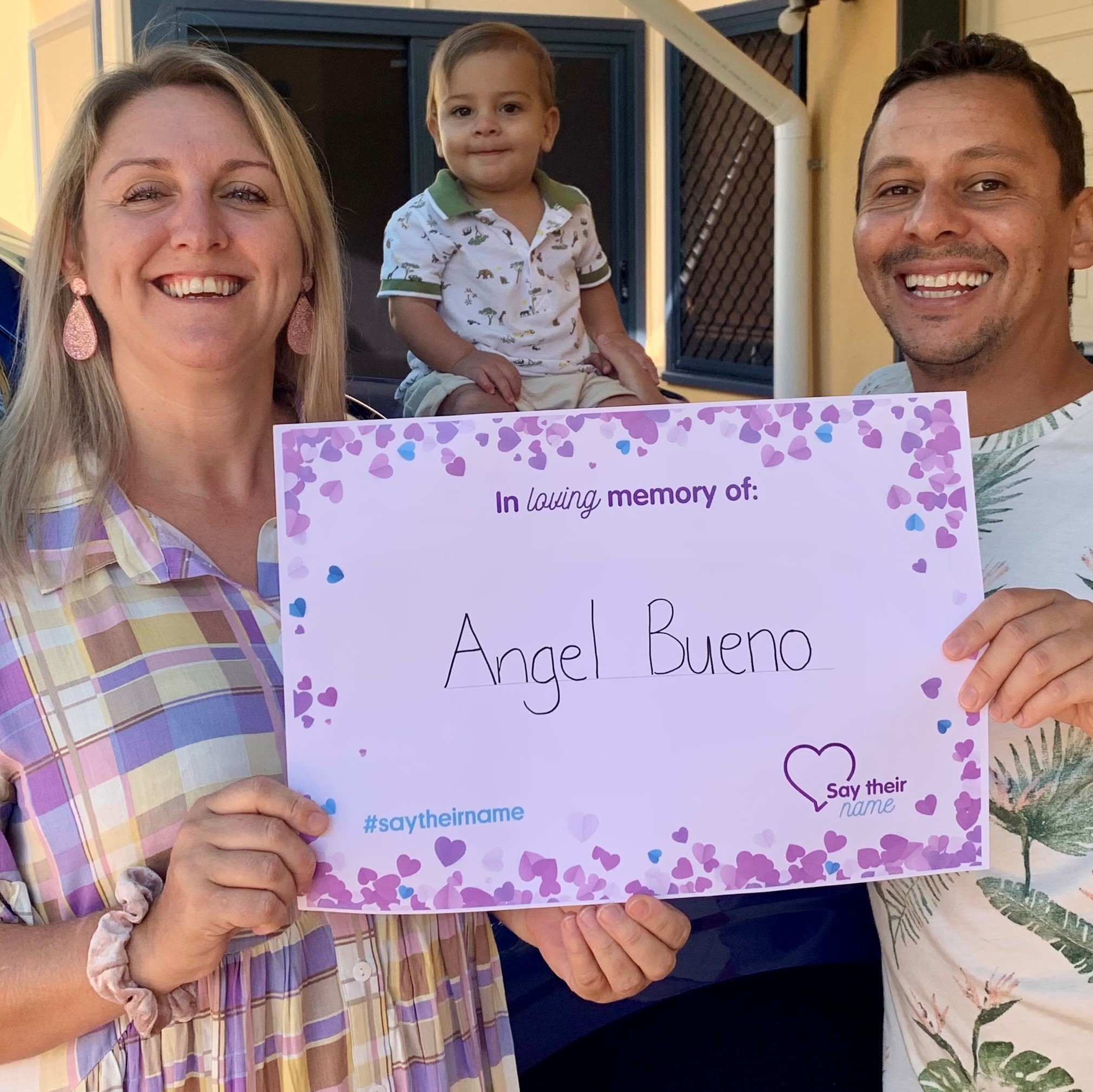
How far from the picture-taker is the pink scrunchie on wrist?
111 centimetres

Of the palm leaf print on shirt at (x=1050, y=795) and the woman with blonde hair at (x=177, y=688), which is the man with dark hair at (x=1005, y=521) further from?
the woman with blonde hair at (x=177, y=688)

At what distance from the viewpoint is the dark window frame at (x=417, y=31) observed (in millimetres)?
5832

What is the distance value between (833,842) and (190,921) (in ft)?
2.08

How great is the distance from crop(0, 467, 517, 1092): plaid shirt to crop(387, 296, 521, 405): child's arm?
116 cm

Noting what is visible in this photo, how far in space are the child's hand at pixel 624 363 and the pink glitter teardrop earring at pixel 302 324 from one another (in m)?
1.26

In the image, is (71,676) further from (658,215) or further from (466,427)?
(658,215)

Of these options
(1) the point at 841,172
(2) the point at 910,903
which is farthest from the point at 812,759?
(1) the point at 841,172

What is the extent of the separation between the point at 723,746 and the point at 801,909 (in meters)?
0.71

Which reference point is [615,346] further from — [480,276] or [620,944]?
[620,944]

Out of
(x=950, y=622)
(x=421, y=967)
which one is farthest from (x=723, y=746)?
(x=421, y=967)

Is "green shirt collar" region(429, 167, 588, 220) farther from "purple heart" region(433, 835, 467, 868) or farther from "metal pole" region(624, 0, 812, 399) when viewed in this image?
"purple heart" region(433, 835, 467, 868)

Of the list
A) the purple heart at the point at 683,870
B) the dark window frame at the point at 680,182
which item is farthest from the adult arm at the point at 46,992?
the dark window frame at the point at 680,182

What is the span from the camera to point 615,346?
9.12 feet

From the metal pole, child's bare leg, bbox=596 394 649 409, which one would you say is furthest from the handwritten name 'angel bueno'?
the metal pole
